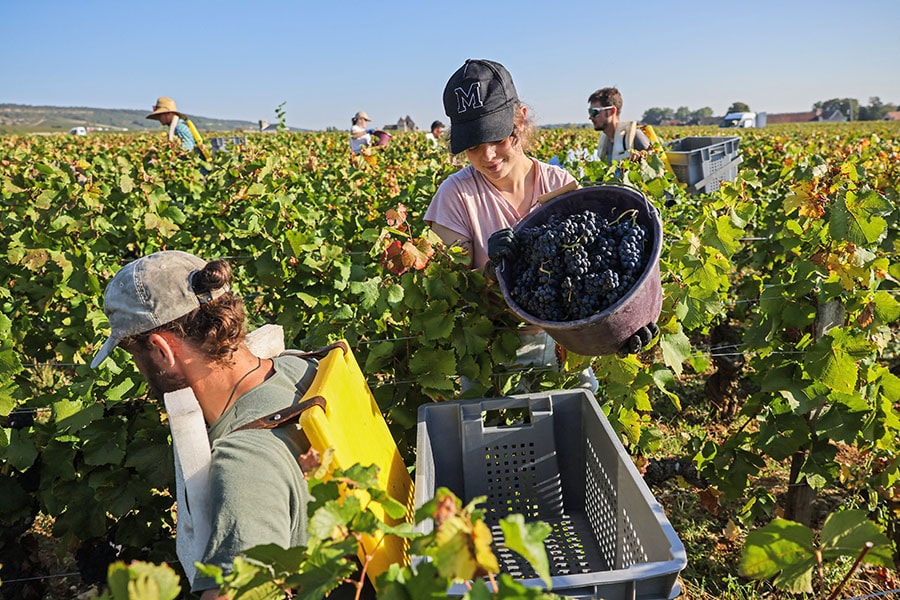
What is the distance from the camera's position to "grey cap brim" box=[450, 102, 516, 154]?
213 cm

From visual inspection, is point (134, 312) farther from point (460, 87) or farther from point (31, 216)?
point (31, 216)

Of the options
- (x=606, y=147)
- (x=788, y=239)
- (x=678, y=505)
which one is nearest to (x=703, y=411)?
(x=678, y=505)

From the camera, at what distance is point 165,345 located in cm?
159

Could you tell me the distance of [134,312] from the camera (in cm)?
157

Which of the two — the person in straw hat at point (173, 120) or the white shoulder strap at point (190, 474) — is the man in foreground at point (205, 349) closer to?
the white shoulder strap at point (190, 474)

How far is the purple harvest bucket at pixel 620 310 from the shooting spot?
5.24 feet

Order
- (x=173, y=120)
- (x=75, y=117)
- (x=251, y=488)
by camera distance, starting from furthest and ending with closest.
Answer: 1. (x=75, y=117)
2. (x=173, y=120)
3. (x=251, y=488)

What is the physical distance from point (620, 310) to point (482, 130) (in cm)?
82

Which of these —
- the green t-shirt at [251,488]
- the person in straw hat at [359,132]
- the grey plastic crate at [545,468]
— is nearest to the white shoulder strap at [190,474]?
the green t-shirt at [251,488]

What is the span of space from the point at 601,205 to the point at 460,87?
0.56 m

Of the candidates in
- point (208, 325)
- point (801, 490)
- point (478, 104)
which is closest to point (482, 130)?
point (478, 104)

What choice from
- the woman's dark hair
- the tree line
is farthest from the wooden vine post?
the tree line

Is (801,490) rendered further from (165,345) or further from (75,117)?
(75,117)

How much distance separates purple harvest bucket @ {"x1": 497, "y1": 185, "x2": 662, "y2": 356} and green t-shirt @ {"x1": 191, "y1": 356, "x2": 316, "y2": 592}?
65cm
